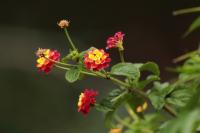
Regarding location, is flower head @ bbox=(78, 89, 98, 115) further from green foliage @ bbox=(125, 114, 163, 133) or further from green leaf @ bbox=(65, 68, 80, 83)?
green foliage @ bbox=(125, 114, 163, 133)

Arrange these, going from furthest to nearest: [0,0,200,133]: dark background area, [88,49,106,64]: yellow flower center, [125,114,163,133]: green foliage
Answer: [0,0,200,133]: dark background area, [125,114,163,133]: green foliage, [88,49,106,64]: yellow flower center

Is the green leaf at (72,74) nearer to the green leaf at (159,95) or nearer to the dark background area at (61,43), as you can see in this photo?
the green leaf at (159,95)

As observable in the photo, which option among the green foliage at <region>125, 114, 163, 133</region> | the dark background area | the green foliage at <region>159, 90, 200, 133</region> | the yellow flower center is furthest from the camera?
the dark background area

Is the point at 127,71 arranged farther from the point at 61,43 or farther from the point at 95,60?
the point at 61,43

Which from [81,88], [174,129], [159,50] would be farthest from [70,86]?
[174,129]

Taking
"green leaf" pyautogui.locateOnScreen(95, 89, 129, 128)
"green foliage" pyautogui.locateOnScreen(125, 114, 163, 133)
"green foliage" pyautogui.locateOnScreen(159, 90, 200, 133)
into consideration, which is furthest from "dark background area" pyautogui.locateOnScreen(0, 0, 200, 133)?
"green foliage" pyautogui.locateOnScreen(159, 90, 200, 133)

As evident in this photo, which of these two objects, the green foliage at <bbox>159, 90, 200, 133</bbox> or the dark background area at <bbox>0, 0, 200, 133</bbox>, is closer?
the green foliage at <bbox>159, 90, 200, 133</bbox>

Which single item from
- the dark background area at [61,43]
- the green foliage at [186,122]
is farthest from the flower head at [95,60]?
the dark background area at [61,43]
